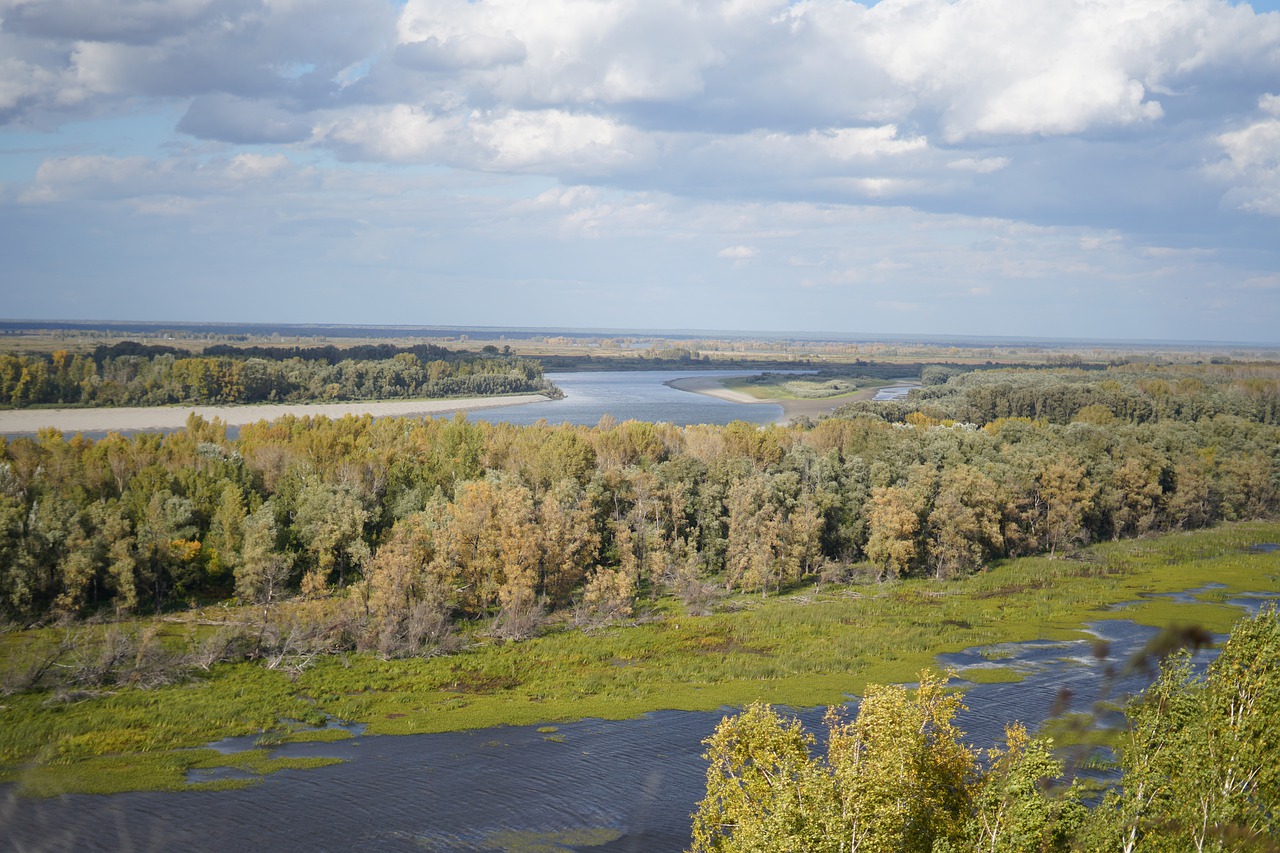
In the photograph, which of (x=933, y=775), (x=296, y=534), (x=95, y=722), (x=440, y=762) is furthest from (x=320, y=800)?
(x=296, y=534)

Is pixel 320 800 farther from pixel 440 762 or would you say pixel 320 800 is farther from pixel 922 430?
pixel 922 430

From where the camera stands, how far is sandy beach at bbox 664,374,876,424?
420 ft

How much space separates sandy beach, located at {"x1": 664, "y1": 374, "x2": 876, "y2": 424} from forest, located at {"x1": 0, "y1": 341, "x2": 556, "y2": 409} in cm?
3085

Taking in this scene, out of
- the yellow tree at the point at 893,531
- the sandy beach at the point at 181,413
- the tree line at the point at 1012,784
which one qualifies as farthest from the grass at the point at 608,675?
the sandy beach at the point at 181,413

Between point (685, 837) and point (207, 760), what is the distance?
15.1 metres

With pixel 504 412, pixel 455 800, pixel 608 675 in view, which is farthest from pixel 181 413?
pixel 455 800

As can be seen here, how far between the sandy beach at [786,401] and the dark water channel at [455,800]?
8376cm

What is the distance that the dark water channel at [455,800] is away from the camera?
24375 mm

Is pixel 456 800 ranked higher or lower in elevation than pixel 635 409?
lower

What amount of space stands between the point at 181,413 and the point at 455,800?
9386 cm

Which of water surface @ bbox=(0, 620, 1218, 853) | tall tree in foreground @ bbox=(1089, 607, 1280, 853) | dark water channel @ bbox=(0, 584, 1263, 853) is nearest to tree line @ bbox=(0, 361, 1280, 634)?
dark water channel @ bbox=(0, 584, 1263, 853)

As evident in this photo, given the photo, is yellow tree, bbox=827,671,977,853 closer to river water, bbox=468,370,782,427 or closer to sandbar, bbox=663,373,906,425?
river water, bbox=468,370,782,427

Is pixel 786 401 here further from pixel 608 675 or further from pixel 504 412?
pixel 608 675

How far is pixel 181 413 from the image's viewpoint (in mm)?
107188
